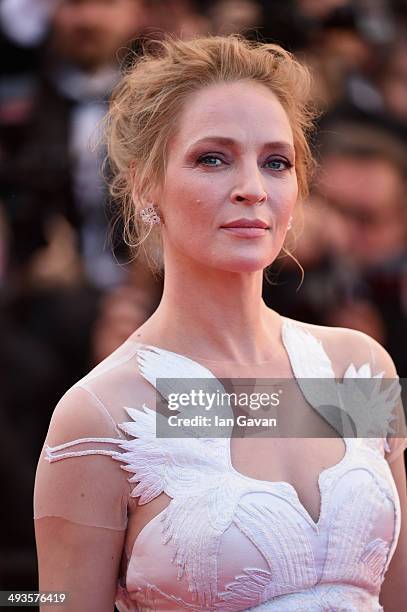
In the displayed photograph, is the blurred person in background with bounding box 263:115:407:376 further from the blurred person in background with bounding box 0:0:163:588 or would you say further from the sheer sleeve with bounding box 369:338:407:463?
the sheer sleeve with bounding box 369:338:407:463

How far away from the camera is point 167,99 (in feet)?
8.01

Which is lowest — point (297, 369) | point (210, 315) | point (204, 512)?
point (204, 512)

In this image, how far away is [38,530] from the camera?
2.28m

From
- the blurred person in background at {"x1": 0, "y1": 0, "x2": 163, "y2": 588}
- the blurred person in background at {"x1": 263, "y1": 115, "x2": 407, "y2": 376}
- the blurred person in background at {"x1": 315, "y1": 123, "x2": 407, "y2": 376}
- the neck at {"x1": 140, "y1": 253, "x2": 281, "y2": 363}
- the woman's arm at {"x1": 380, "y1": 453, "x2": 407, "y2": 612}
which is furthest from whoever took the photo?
the blurred person in background at {"x1": 315, "y1": 123, "x2": 407, "y2": 376}

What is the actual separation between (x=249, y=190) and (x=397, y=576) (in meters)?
0.97

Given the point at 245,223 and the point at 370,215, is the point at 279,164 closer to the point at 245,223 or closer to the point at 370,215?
the point at 245,223

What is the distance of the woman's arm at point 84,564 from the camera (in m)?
2.24

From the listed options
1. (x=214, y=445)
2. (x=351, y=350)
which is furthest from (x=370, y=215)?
(x=214, y=445)

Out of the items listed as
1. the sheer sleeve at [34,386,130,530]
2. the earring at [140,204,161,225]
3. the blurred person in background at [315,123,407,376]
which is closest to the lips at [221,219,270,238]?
the earring at [140,204,161,225]

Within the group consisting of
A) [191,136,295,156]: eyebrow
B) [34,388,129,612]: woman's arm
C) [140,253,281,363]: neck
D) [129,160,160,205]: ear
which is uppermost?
[191,136,295,156]: eyebrow

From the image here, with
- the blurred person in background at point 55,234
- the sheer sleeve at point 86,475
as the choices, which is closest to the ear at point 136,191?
the sheer sleeve at point 86,475

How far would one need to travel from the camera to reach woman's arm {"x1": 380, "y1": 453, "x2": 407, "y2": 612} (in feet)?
8.28

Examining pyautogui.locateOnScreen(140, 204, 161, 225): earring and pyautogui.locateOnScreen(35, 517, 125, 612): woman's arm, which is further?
pyautogui.locateOnScreen(140, 204, 161, 225): earring

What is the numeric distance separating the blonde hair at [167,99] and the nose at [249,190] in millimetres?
213
